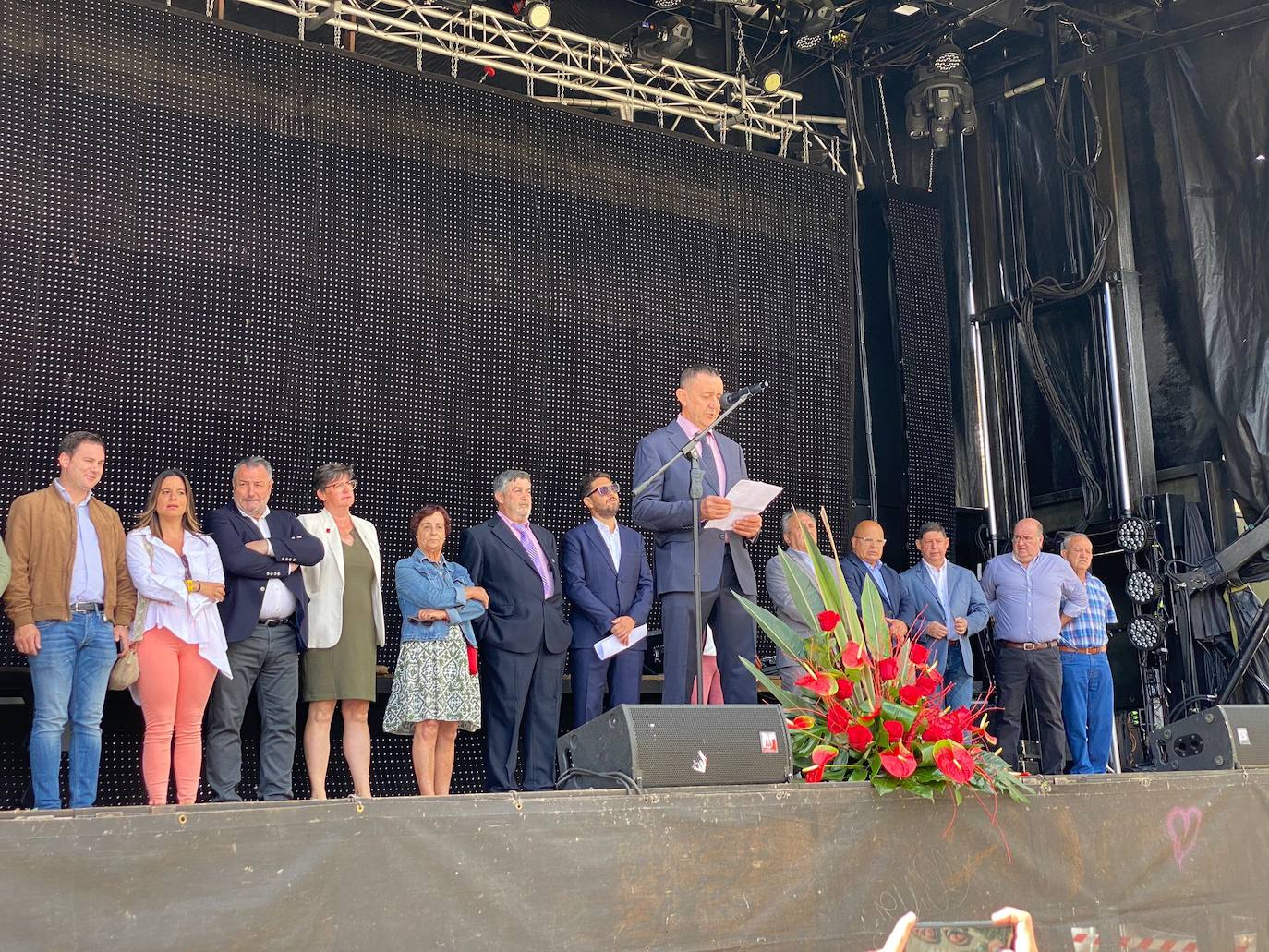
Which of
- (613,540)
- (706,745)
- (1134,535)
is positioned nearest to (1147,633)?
(1134,535)

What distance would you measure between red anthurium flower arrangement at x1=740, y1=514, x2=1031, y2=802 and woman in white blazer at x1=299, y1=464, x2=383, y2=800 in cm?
197

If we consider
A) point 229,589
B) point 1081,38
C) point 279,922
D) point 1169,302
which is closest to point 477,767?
point 229,589

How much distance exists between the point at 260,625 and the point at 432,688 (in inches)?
24.6

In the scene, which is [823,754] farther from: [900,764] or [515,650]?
[515,650]

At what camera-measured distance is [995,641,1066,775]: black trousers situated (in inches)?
231

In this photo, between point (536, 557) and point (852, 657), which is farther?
point (536, 557)

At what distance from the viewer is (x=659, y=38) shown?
652cm

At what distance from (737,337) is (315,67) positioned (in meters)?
2.48

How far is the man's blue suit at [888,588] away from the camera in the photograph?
587 cm

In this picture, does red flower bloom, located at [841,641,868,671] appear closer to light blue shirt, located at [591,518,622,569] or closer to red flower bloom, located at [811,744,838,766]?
red flower bloom, located at [811,744,838,766]

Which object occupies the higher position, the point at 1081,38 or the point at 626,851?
the point at 1081,38

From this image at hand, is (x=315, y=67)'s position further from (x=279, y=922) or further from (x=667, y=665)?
(x=279, y=922)

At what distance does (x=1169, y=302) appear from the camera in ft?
23.9

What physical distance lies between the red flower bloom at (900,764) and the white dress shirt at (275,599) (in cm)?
236
